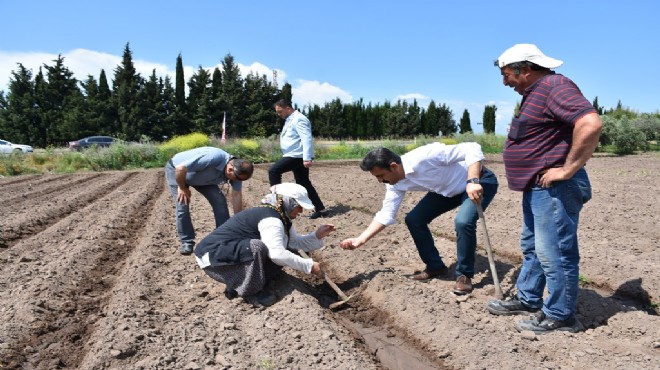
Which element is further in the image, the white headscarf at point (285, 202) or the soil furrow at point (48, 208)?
the soil furrow at point (48, 208)

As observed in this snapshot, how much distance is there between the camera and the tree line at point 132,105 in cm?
3216

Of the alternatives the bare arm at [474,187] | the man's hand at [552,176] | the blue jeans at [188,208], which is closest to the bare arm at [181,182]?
the blue jeans at [188,208]

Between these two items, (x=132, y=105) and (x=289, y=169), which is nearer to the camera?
(x=289, y=169)

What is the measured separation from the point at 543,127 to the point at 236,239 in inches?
89.7

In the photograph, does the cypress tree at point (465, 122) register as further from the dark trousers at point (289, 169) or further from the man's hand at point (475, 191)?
the man's hand at point (475, 191)

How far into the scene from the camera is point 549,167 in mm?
3018

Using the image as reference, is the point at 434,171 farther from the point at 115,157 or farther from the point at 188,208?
the point at 115,157

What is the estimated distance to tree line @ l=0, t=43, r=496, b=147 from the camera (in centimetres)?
3216

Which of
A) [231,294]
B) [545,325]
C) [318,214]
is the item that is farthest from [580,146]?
[318,214]

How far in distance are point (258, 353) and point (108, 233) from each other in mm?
4022

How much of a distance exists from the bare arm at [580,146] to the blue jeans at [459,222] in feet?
3.27

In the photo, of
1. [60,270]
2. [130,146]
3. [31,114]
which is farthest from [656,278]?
[31,114]

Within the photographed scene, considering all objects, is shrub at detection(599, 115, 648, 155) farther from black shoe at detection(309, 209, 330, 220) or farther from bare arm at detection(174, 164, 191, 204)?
bare arm at detection(174, 164, 191, 204)

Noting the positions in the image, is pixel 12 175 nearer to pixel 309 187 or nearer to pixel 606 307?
pixel 309 187
